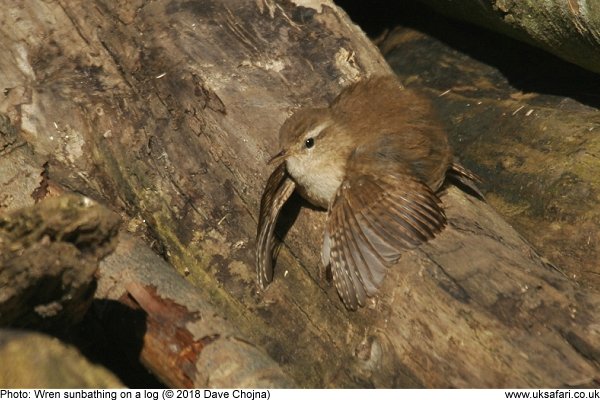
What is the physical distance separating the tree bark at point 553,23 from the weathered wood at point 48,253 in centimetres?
339

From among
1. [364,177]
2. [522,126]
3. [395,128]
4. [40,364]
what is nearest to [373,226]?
[364,177]

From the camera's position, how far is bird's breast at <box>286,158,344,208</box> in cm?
472

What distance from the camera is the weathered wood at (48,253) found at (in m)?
3.63

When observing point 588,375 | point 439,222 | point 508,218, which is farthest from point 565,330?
point 508,218

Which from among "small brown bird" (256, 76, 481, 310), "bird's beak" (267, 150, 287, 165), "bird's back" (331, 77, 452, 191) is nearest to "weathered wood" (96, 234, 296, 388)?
"small brown bird" (256, 76, 481, 310)

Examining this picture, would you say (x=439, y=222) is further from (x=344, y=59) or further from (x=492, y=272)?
(x=344, y=59)

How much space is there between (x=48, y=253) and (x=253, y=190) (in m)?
1.60

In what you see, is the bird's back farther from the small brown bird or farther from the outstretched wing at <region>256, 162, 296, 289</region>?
the outstretched wing at <region>256, 162, 296, 289</region>

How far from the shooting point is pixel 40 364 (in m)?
3.60

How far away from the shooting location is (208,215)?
16.4 feet

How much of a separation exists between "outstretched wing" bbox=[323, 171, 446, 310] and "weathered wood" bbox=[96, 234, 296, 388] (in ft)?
2.28

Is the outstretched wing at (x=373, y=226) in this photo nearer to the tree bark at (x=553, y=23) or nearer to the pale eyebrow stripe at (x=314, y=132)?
A: the pale eyebrow stripe at (x=314, y=132)

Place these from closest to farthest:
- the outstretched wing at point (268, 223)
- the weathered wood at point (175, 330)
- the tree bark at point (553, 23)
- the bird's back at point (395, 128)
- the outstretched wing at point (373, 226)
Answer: the weathered wood at point (175, 330) → the outstretched wing at point (373, 226) → the bird's back at point (395, 128) → the outstretched wing at point (268, 223) → the tree bark at point (553, 23)

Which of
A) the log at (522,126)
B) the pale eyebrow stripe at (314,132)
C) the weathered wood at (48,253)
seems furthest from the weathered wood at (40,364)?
the log at (522,126)
